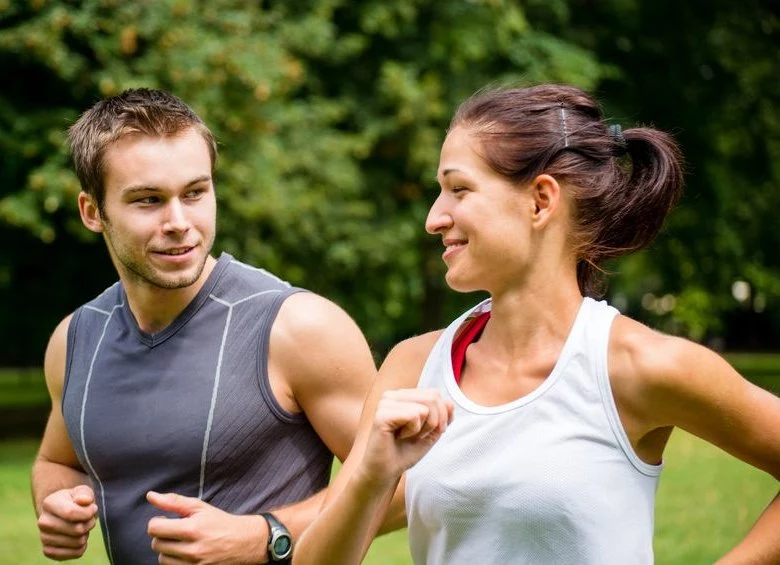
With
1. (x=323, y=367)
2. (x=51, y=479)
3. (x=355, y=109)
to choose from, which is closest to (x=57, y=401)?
(x=51, y=479)

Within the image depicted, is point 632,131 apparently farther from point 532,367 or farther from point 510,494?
point 510,494

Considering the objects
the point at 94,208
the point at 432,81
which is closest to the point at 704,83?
the point at 432,81

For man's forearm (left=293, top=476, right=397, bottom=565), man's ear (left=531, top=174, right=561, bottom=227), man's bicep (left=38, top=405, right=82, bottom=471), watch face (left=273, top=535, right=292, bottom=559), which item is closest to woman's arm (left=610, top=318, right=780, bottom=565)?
man's ear (left=531, top=174, right=561, bottom=227)

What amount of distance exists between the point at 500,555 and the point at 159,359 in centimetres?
139

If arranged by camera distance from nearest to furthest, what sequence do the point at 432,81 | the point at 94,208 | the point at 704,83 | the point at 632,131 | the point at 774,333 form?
the point at 632,131
the point at 94,208
the point at 432,81
the point at 704,83
the point at 774,333

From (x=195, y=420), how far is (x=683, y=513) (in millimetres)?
7692

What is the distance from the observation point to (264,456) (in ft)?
11.4

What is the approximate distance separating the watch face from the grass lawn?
17.4 feet

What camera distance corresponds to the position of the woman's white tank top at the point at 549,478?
2596 millimetres

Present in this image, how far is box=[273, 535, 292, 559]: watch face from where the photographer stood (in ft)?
11.0

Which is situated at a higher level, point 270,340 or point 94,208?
point 94,208

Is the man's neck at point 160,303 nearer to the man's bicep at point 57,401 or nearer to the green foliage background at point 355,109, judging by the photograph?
the man's bicep at point 57,401

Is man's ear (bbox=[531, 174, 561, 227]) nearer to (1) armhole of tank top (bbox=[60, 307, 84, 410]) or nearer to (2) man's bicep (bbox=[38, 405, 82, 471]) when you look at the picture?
(1) armhole of tank top (bbox=[60, 307, 84, 410])

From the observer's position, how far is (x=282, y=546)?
3.35 m
